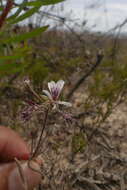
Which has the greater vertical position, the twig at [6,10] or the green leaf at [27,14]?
Result: the green leaf at [27,14]

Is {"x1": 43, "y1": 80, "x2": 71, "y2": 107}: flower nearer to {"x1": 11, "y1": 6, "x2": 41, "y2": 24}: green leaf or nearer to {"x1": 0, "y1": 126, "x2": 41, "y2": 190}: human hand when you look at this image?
{"x1": 11, "y1": 6, "x2": 41, "y2": 24}: green leaf

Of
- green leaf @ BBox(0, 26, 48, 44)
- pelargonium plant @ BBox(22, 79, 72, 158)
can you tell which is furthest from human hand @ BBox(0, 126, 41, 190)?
green leaf @ BBox(0, 26, 48, 44)

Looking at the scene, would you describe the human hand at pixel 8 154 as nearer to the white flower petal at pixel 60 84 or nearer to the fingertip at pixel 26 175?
the fingertip at pixel 26 175

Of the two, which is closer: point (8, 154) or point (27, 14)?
point (27, 14)

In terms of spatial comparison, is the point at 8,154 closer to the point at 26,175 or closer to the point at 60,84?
the point at 26,175

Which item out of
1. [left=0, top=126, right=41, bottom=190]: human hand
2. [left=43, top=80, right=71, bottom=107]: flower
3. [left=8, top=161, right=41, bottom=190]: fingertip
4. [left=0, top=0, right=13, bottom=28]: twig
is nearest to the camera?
[left=0, top=0, right=13, bottom=28]: twig

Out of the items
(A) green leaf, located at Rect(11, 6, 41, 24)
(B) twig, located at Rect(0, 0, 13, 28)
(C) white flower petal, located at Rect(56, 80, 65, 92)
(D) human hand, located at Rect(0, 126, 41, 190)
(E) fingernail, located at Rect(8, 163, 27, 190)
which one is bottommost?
(E) fingernail, located at Rect(8, 163, 27, 190)

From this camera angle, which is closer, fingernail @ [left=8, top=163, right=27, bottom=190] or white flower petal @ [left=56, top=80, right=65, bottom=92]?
white flower petal @ [left=56, top=80, right=65, bottom=92]

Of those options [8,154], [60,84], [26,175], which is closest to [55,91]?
[60,84]

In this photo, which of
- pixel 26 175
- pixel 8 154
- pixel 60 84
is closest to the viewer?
pixel 60 84

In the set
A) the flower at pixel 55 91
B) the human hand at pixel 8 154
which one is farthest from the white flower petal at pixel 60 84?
the human hand at pixel 8 154

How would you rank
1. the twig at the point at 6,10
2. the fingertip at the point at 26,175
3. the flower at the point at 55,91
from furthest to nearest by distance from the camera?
the fingertip at the point at 26,175
the flower at the point at 55,91
the twig at the point at 6,10
